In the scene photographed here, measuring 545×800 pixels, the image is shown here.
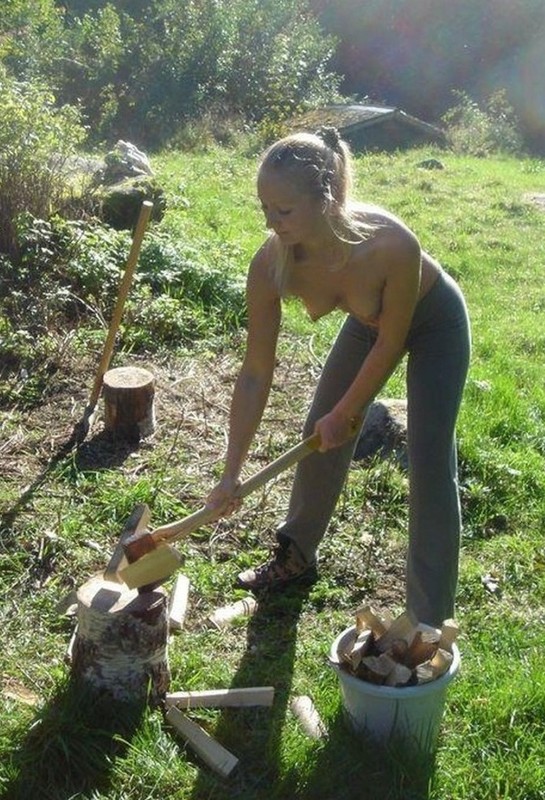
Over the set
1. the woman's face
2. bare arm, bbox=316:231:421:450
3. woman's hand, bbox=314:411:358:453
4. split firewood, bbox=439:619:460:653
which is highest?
the woman's face

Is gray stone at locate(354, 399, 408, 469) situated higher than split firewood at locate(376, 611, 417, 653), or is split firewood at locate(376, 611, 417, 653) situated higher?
split firewood at locate(376, 611, 417, 653)

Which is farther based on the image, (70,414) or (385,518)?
(70,414)

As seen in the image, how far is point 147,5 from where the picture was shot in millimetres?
24047

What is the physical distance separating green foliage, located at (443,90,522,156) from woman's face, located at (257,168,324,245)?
19485 mm

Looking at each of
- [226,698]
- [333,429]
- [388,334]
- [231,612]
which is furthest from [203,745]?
[388,334]

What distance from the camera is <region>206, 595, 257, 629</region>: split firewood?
13.6 ft

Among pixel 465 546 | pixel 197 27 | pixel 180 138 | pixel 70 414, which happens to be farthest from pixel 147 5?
pixel 465 546

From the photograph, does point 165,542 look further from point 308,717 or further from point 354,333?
point 354,333

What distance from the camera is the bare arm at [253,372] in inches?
136

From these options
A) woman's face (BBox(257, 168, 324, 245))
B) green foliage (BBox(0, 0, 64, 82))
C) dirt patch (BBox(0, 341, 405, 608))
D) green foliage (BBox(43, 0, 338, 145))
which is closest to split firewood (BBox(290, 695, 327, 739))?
dirt patch (BBox(0, 341, 405, 608))

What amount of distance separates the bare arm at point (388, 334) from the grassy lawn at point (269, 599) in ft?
3.28

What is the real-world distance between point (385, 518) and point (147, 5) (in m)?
21.7

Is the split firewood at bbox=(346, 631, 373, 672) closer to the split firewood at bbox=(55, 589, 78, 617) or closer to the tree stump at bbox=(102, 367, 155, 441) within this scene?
the split firewood at bbox=(55, 589, 78, 617)

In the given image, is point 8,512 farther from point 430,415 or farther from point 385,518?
point 430,415
